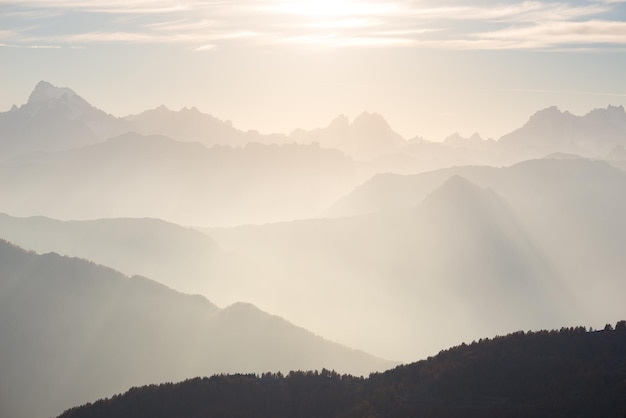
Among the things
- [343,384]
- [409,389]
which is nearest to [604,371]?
[409,389]

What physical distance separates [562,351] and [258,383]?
39.1 m

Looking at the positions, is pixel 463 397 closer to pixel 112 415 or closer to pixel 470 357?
pixel 470 357

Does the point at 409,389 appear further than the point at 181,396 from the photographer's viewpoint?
No

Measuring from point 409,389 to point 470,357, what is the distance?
28.2 feet

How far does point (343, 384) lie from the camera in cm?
9606

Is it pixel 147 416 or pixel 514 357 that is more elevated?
pixel 514 357

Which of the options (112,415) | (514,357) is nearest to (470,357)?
(514,357)

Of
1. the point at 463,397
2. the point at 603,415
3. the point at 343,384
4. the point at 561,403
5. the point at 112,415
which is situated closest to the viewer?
the point at 603,415

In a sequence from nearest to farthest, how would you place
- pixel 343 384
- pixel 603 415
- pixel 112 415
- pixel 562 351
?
pixel 603 415 → pixel 562 351 → pixel 343 384 → pixel 112 415

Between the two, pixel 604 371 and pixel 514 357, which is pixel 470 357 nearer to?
pixel 514 357

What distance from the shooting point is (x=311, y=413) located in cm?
8956

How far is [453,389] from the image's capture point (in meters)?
84.6

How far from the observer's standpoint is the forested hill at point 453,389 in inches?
3009

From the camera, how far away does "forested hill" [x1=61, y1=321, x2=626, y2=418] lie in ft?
251
